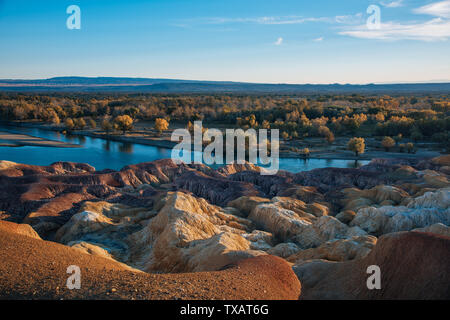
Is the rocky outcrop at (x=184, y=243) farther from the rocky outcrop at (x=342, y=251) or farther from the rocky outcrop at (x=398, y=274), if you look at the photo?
the rocky outcrop at (x=398, y=274)

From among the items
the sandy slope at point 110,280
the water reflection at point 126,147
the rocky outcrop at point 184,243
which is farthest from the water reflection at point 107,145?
the sandy slope at point 110,280

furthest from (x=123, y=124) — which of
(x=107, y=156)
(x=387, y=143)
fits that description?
(x=387, y=143)

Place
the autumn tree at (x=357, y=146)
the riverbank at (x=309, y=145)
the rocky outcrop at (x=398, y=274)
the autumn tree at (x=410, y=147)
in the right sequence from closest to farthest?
1. the rocky outcrop at (x=398, y=274)
2. the autumn tree at (x=357, y=146)
3. the riverbank at (x=309, y=145)
4. the autumn tree at (x=410, y=147)

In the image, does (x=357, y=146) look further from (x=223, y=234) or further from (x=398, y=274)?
(x=398, y=274)

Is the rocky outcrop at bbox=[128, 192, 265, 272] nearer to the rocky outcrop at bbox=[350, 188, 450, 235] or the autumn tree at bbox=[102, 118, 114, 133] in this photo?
the rocky outcrop at bbox=[350, 188, 450, 235]
